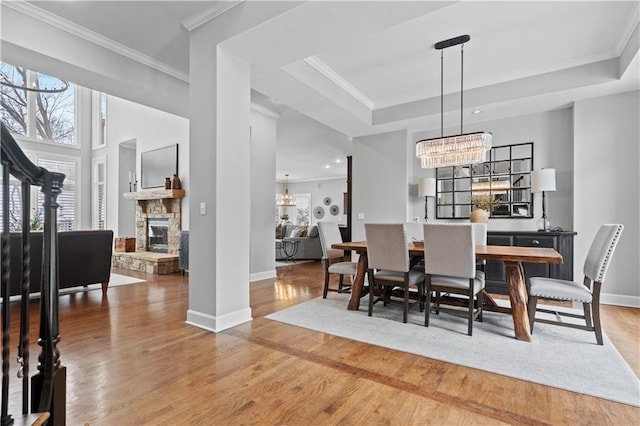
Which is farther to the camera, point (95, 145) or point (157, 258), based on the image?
point (95, 145)

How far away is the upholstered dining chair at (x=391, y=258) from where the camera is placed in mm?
3123

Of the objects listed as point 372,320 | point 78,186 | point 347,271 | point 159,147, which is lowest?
point 372,320

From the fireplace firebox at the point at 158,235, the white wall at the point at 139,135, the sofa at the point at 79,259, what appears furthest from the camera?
the fireplace firebox at the point at 158,235

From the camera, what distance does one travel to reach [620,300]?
12.4 feet

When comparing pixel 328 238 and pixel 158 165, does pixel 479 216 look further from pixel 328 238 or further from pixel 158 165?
pixel 158 165

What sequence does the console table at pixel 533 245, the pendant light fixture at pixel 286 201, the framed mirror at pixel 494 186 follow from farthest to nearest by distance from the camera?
the pendant light fixture at pixel 286 201 < the framed mirror at pixel 494 186 < the console table at pixel 533 245

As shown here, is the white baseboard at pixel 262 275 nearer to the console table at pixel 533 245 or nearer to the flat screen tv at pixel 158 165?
the flat screen tv at pixel 158 165

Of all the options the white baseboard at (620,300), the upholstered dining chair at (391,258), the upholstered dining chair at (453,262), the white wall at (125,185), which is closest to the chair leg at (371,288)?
the upholstered dining chair at (391,258)

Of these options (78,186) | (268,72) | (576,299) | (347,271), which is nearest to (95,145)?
(78,186)

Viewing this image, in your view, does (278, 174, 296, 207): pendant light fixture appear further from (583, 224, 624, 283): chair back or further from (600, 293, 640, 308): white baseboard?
(583, 224, 624, 283): chair back

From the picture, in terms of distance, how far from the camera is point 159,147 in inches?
269

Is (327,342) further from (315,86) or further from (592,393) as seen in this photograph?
(315,86)

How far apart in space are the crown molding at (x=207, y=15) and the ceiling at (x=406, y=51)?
1cm

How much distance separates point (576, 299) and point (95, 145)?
10.5 meters
